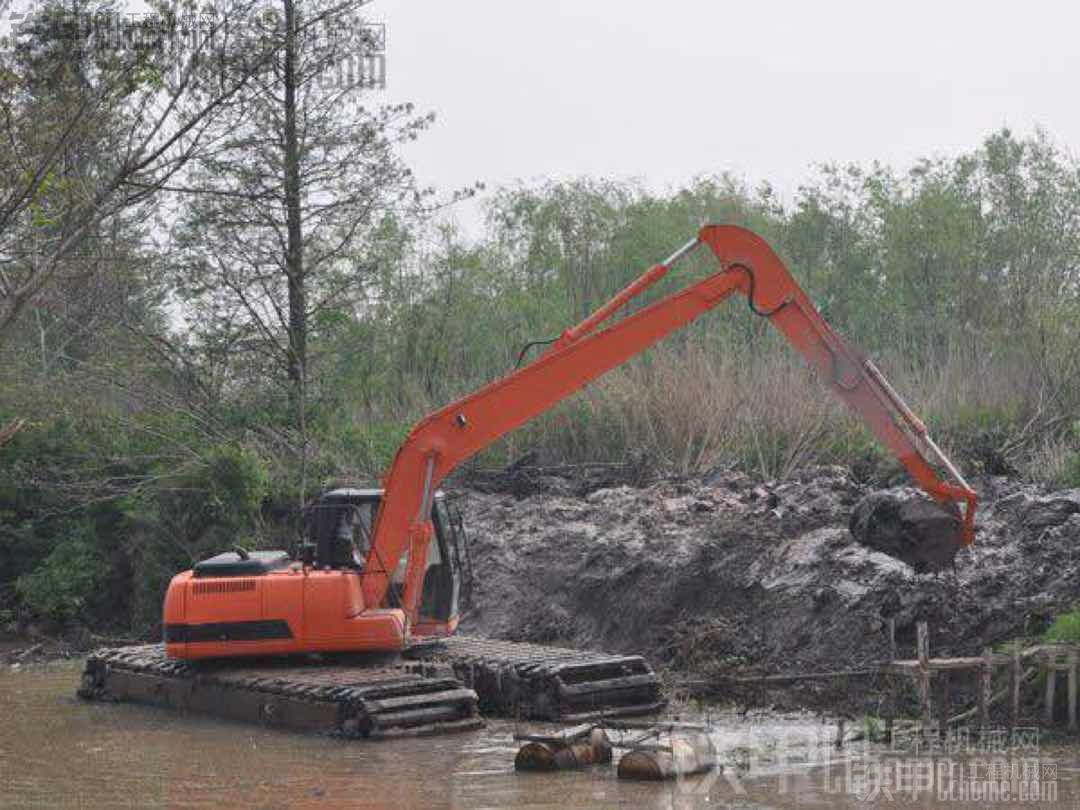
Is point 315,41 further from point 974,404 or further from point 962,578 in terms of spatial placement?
point 962,578

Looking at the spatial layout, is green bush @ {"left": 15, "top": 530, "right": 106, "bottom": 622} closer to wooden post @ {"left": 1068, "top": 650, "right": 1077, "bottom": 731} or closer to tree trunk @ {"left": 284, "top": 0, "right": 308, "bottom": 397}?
tree trunk @ {"left": 284, "top": 0, "right": 308, "bottom": 397}

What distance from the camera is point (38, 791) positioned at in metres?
11.6

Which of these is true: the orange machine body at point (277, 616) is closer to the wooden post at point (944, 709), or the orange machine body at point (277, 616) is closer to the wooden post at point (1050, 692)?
the wooden post at point (944, 709)

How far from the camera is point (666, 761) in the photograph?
11172 millimetres

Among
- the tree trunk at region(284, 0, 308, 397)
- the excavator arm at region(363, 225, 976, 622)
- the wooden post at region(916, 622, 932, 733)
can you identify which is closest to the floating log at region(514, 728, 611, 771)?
the wooden post at region(916, 622, 932, 733)

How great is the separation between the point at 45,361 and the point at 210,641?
11.7 meters

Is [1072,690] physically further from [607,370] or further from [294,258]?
[294,258]

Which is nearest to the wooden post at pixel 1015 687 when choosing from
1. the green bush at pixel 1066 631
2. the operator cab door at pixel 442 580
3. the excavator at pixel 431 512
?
the green bush at pixel 1066 631

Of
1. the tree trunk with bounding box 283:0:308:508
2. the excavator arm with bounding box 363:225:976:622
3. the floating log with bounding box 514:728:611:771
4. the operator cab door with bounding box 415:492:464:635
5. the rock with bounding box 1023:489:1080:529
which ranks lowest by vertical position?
the floating log with bounding box 514:728:611:771

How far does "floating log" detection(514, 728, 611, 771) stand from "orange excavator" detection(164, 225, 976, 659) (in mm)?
2957

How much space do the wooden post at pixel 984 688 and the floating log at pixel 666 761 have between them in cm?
211

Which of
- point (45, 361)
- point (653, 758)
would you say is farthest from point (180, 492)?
point (653, 758)

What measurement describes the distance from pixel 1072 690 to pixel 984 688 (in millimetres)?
756

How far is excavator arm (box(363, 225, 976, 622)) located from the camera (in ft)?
45.9
